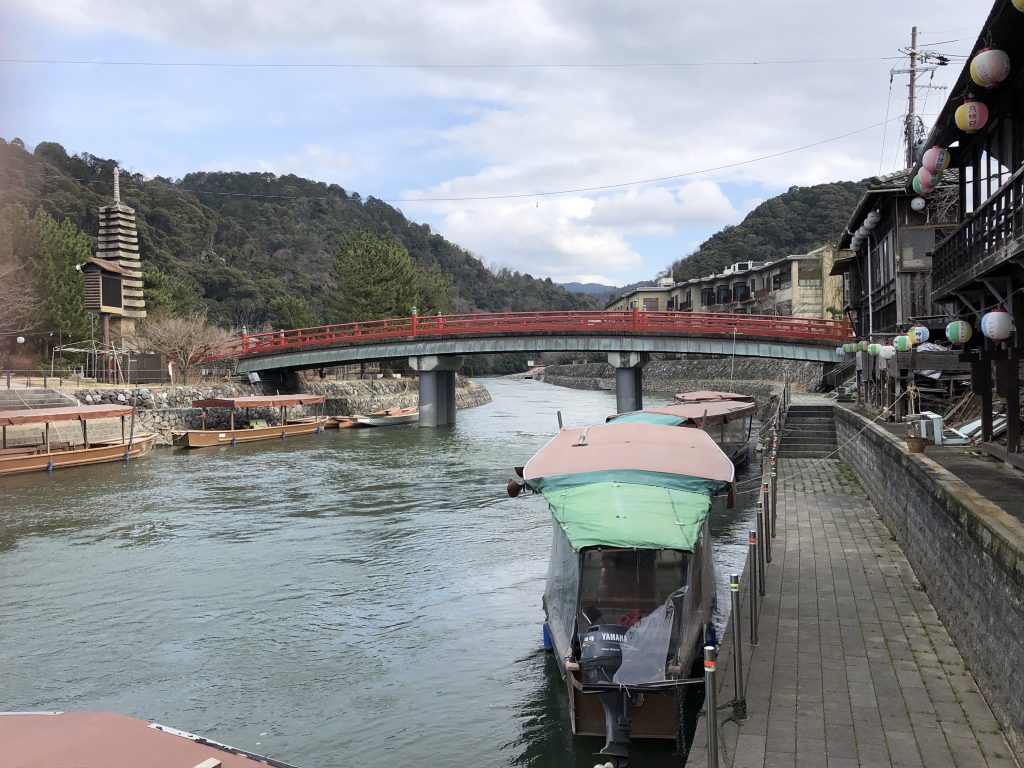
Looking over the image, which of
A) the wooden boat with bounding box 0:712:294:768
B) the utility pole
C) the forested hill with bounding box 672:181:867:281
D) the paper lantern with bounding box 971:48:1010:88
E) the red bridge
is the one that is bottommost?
the wooden boat with bounding box 0:712:294:768

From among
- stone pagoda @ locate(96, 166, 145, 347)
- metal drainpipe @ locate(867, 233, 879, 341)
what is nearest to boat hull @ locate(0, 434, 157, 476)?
stone pagoda @ locate(96, 166, 145, 347)

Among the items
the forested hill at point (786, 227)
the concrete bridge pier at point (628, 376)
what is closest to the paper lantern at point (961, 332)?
the concrete bridge pier at point (628, 376)

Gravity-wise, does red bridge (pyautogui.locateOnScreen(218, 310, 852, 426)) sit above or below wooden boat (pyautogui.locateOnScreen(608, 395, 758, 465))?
above

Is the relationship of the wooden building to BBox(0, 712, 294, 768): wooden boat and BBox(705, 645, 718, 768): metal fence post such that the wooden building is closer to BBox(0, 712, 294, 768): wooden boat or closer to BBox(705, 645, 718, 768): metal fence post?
BBox(705, 645, 718, 768): metal fence post

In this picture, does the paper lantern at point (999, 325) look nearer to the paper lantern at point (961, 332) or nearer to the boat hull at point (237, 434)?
the paper lantern at point (961, 332)

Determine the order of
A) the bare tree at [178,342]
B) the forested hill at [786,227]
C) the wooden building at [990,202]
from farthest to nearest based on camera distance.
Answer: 1. the forested hill at [786,227]
2. the bare tree at [178,342]
3. the wooden building at [990,202]

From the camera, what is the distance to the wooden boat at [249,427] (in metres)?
34.9

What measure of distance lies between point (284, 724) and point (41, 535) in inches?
490

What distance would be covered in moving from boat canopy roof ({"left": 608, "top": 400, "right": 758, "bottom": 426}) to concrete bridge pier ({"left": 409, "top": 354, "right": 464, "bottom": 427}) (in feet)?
63.2

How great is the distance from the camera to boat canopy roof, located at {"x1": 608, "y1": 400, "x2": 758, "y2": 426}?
18.8 metres

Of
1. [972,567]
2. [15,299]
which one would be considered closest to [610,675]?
[972,567]

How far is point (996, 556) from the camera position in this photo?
6816 mm

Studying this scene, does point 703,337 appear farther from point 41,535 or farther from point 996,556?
point 996,556

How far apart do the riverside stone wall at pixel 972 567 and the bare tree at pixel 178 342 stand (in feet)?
130
